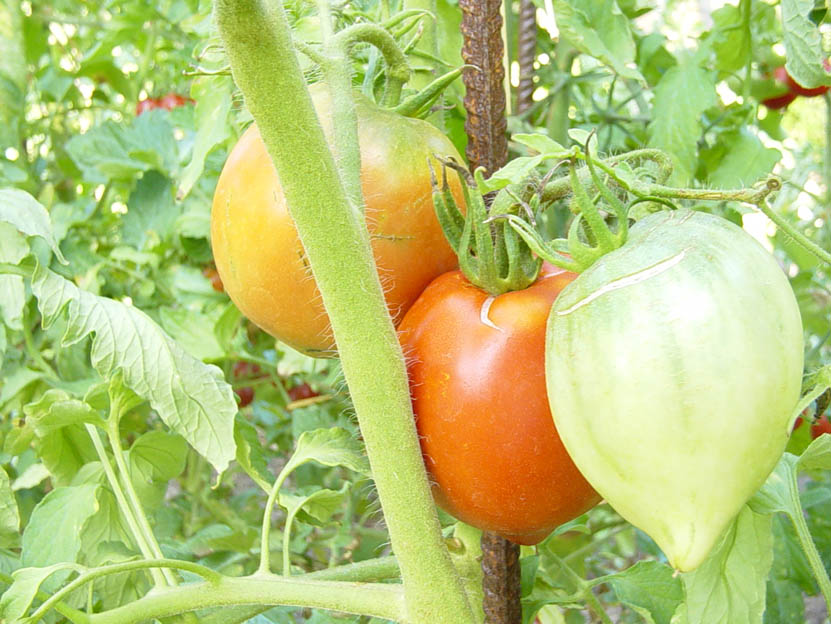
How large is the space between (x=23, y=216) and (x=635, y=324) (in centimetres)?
45

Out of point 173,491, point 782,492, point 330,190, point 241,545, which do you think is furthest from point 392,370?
point 173,491

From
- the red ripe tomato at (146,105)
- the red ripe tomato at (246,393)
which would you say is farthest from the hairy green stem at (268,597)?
the red ripe tomato at (146,105)

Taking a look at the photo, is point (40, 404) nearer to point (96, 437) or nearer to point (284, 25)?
point (96, 437)

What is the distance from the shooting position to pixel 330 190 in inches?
17.4

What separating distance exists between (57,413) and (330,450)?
22cm

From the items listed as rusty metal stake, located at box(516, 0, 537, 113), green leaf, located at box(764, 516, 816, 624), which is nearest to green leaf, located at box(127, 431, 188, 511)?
rusty metal stake, located at box(516, 0, 537, 113)

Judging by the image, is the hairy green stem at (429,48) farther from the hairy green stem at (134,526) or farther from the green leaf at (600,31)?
the hairy green stem at (134,526)

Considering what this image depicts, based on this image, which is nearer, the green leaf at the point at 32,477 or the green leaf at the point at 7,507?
the green leaf at the point at 7,507

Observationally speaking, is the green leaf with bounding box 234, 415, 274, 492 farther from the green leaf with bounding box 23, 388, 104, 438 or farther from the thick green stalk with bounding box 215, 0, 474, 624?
the thick green stalk with bounding box 215, 0, 474, 624

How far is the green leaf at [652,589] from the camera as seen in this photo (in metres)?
0.74

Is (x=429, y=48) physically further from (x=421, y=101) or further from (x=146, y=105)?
(x=146, y=105)

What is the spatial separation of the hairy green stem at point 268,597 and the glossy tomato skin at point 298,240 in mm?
153

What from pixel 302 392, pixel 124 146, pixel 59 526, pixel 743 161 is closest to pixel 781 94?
pixel 743 161

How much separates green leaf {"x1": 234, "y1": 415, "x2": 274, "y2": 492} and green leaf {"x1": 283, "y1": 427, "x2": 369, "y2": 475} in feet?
0.22
